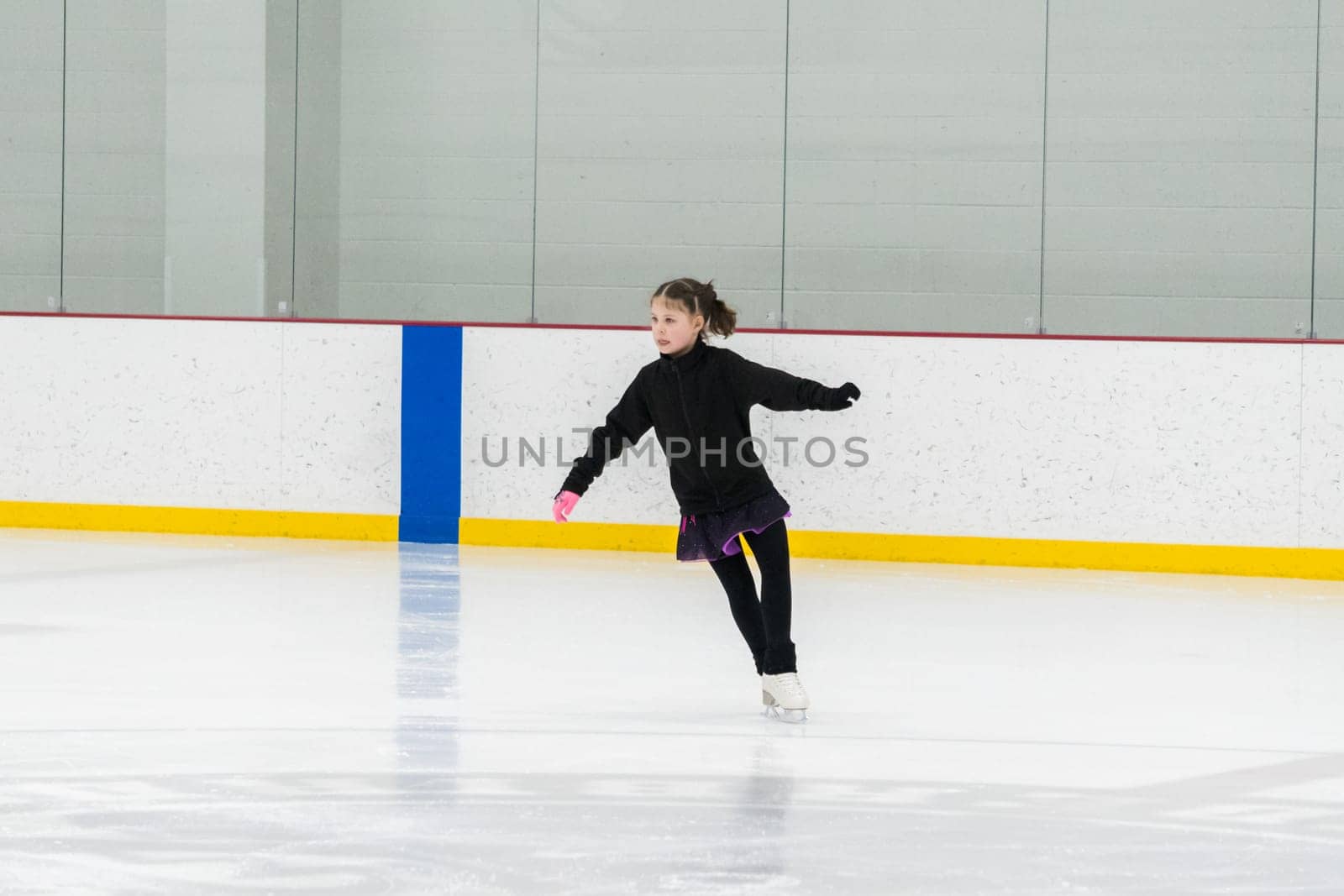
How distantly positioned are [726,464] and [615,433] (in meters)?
0.36

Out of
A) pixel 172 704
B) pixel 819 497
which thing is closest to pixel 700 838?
pixel 172 704

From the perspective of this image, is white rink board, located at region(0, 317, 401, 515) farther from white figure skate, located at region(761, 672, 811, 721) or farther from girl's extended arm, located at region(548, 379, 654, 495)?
white figure skate, located at region(761, 672, 811, 721)

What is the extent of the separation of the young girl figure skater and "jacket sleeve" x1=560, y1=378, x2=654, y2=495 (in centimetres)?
5

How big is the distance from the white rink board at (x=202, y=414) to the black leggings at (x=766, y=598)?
3887 millimetres

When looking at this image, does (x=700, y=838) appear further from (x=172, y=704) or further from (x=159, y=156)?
(x=159, y=156)

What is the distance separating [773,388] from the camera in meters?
4.16

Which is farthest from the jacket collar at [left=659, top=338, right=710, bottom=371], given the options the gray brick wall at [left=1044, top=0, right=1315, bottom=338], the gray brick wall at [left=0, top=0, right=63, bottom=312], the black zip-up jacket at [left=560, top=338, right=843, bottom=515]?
the gray brick wall at [left=0, top=0, right=63, bottom=312]

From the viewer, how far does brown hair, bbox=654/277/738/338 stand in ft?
13.5

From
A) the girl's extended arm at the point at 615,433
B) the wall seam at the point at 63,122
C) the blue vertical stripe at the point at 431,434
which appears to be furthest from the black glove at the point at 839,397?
the wall seam at the point at 63,122

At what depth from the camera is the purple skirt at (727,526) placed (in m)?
4.12

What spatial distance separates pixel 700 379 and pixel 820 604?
215cm

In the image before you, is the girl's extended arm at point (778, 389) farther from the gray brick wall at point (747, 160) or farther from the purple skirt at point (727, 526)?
the gray brick wall at point (747, 160)

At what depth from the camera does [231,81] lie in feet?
29.0

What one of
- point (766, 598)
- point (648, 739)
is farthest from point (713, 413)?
point (648, 739)
